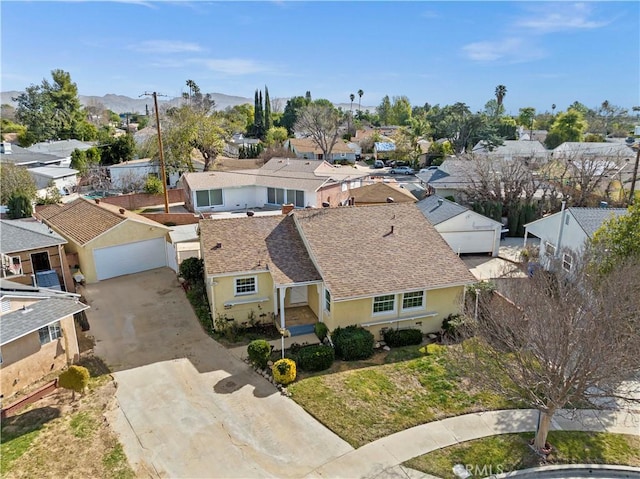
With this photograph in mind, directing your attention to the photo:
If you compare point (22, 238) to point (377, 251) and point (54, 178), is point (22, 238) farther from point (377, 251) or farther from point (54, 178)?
point (54, 178)

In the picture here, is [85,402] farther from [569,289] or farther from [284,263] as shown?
[569,289]

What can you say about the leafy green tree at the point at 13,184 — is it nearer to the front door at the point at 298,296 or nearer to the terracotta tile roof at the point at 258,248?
the terracotta tile roof at the point at 258,248

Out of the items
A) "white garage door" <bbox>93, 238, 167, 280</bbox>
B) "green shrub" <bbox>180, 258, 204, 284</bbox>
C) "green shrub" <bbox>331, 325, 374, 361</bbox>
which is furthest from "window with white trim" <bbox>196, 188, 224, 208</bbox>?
"green shrub" <bbox>331, 325, 374, 361</bbox>

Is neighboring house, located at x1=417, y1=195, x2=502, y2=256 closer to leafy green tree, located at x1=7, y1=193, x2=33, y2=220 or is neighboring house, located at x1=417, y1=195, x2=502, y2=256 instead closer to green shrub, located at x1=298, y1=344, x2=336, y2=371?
green shrub, located at x1=298, y1=344, x2=336, y2=371

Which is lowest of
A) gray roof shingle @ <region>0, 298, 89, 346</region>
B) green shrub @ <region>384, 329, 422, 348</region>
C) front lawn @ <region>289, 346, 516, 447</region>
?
front lawn @ <region>289, 346, 516, 447</region>

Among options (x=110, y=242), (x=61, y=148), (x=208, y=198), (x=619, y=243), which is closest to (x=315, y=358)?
(x=619, y=243)

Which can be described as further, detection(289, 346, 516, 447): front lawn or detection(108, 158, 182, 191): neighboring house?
detection(108, 158, 182, 191): neighboring house

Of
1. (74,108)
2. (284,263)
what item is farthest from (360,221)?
(74,108)
